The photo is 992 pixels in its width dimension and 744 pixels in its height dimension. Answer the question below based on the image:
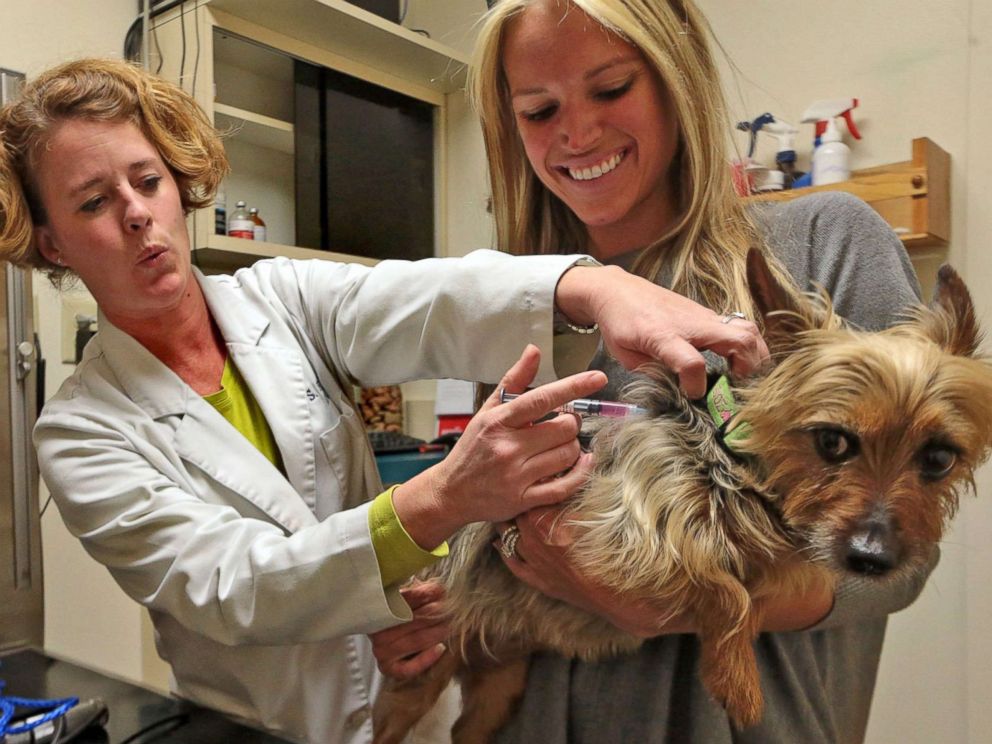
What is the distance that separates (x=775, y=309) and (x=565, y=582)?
40 cm

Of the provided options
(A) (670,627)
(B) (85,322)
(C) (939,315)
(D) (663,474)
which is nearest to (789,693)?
(A) (670,627)

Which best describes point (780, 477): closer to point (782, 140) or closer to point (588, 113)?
point (588, 113)

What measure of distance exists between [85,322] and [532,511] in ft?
6.27

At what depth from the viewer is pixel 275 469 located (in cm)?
120

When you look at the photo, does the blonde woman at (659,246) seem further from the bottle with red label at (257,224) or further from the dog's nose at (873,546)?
the bottle with red label at (257,224)

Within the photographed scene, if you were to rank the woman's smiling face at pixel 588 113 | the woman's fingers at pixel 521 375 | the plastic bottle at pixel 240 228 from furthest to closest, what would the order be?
the plastic bottle at pixel 240 228 < the woman's smiling face at pixel 588 113 < the woman's fingers at pixel 521 375

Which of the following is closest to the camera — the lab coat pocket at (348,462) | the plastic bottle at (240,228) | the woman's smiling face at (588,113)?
the woman's smiling face at (588,113)

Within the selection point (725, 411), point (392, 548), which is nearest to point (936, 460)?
point (725, 411)

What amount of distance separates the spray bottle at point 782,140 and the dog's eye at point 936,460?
142 cm

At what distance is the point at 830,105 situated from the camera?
6.72 ft

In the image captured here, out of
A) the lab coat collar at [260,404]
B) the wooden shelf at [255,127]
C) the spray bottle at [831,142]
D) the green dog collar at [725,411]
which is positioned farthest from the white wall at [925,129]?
the wooden shelf at [255,127]

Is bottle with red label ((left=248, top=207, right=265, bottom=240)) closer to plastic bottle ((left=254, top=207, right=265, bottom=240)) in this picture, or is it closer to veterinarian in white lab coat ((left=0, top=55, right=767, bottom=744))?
plastic bottle ((left=254, top=207, right=265, bottom=240))

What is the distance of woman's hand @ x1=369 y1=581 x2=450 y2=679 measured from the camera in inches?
45.3

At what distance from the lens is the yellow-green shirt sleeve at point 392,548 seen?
97cm
